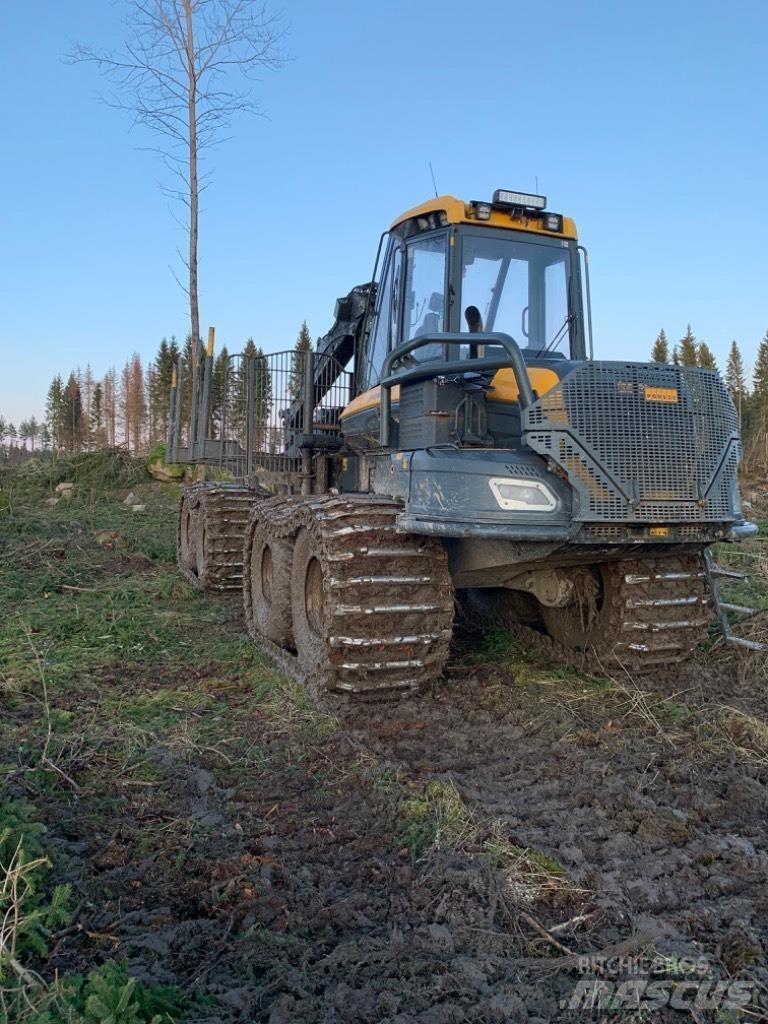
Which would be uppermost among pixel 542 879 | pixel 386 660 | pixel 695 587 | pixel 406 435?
pixel 406 435

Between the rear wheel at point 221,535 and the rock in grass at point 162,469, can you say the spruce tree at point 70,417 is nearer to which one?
the rock in grass at point 162,469

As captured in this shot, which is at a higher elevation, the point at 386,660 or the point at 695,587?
the point at 695,587

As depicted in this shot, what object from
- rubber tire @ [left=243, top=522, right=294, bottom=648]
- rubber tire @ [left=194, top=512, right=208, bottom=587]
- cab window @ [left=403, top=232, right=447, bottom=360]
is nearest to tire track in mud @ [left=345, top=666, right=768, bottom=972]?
rubber tire @ [left=243, top=522, right=294, bottom=648]

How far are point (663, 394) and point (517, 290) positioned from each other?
166cm

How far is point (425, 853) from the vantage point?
3.08 metres

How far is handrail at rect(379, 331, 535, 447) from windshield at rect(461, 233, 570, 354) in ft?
2.12

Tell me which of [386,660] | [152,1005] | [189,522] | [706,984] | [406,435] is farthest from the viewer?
[189,522]

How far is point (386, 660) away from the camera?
193 inches

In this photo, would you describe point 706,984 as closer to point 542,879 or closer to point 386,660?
point 542,879

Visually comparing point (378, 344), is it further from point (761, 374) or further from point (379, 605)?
point (761, 374)

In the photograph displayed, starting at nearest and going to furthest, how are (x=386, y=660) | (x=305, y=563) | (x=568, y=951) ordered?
(x=568, y=951), (x=386, y=660), (x=305, y=563)

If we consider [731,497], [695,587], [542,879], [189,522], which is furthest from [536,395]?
[189,522]

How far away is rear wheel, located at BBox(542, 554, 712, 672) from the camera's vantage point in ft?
17.7

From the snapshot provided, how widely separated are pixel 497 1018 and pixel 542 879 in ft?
2.74
